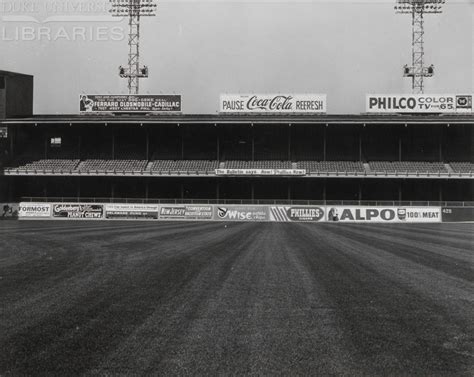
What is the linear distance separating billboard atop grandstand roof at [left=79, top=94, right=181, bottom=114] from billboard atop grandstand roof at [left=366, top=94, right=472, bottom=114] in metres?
21.1

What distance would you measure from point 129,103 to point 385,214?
2888cm

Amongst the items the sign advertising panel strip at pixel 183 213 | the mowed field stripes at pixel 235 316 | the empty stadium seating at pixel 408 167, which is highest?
the empty stadium seating at pixel 408 167

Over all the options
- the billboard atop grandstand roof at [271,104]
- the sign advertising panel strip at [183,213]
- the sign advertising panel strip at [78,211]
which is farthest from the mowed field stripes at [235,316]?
the billboard atop grandstand roof at [271,104]

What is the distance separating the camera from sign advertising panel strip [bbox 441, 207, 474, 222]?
43031 mm

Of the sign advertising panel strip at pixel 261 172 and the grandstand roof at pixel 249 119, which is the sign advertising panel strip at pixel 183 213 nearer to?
the sign advertising panel strip at pixel 261 172

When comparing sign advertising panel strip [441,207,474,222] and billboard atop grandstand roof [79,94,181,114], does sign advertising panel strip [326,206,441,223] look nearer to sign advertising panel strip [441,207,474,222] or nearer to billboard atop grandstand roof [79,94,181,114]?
sign advertising panel strip [441,207,474,222]

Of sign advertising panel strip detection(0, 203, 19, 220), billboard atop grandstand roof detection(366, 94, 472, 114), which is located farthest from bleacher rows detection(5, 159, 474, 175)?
billboard atop grandstand roof detection(366, 94, 472, 114)

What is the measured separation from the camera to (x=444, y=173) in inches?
1833

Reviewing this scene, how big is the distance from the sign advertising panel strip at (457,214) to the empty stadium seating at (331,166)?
8.67m

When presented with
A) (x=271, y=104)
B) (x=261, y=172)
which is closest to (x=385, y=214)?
(x=261, y=172)

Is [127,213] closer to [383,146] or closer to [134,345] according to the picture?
[383,146]

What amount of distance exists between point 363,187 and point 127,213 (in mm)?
23239

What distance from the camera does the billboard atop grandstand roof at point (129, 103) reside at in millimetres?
52531

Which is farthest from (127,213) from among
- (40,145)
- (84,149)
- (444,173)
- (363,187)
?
(444,173)
